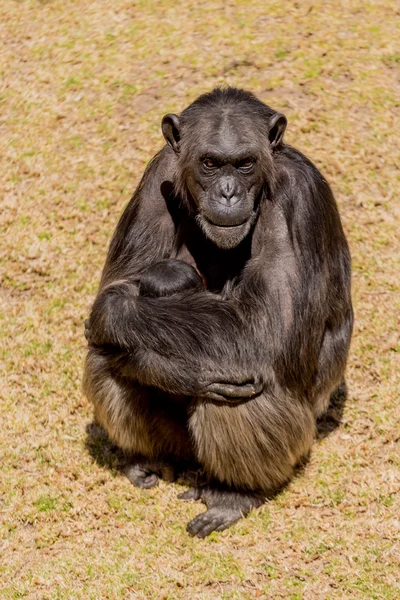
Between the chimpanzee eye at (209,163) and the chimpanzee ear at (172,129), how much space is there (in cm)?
39

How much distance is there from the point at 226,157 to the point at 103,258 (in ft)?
9.67

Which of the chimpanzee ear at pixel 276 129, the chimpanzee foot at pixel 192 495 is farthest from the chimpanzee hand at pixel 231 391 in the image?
the chimpanzee ear at pixel 276 129

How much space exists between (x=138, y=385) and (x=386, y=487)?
1.93m

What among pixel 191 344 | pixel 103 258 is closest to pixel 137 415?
pixel 191 344

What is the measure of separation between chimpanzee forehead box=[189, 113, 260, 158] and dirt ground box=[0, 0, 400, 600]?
2486 mm

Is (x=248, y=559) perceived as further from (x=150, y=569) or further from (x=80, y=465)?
(x=80, y=465)

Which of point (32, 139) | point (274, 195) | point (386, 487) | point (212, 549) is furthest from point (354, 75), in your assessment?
point (212, 549)

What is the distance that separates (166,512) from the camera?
6.20 meters

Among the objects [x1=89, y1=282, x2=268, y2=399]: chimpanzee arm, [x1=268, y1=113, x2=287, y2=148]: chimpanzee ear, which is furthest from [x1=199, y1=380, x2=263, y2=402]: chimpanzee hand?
[x1=268, y1=113, x2=287, y2=148]: chimpanzee ear

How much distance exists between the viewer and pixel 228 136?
5.58 metres

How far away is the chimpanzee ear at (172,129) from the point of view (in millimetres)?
5914

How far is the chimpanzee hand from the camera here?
5.57m

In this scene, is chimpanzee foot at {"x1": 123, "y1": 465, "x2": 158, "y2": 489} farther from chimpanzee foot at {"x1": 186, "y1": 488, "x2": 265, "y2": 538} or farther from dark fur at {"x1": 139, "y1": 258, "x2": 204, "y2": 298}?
dark fur at {"x1": 139, "y1": 258, "x2": 204, "y2": 298}

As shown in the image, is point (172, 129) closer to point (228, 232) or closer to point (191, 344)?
point (228, 232)
